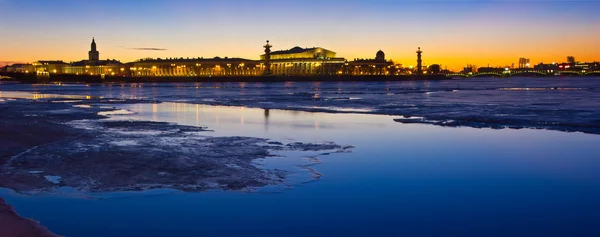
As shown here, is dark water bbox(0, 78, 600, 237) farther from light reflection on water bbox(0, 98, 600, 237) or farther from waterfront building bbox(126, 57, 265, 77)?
waterfront building bbox(126, 57, 265, 77)

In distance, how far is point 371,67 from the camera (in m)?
177

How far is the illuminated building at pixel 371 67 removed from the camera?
172375 mm

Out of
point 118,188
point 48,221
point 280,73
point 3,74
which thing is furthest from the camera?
point 280,73

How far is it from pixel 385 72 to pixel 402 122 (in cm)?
16644

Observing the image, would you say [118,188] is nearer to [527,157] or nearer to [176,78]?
[527,157]

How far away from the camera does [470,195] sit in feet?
21.9

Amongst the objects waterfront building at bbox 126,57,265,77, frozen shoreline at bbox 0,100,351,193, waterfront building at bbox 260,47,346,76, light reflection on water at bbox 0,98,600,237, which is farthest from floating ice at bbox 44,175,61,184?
waterfront building at bbox 126,57,265,77

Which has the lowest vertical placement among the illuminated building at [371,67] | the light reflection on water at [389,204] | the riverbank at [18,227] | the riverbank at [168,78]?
the light reflection on water at [389,204]

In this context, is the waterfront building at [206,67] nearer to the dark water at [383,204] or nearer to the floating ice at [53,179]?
the dark water at [383,204]

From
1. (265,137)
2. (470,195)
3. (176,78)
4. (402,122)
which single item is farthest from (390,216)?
(176,78)

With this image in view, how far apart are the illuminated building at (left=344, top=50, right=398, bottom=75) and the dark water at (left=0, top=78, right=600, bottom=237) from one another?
16129 cm

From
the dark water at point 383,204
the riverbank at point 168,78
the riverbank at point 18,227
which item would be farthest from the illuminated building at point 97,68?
the riverbank at point 18,227

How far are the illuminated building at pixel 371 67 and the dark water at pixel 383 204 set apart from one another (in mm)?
161294

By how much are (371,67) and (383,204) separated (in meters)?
173
